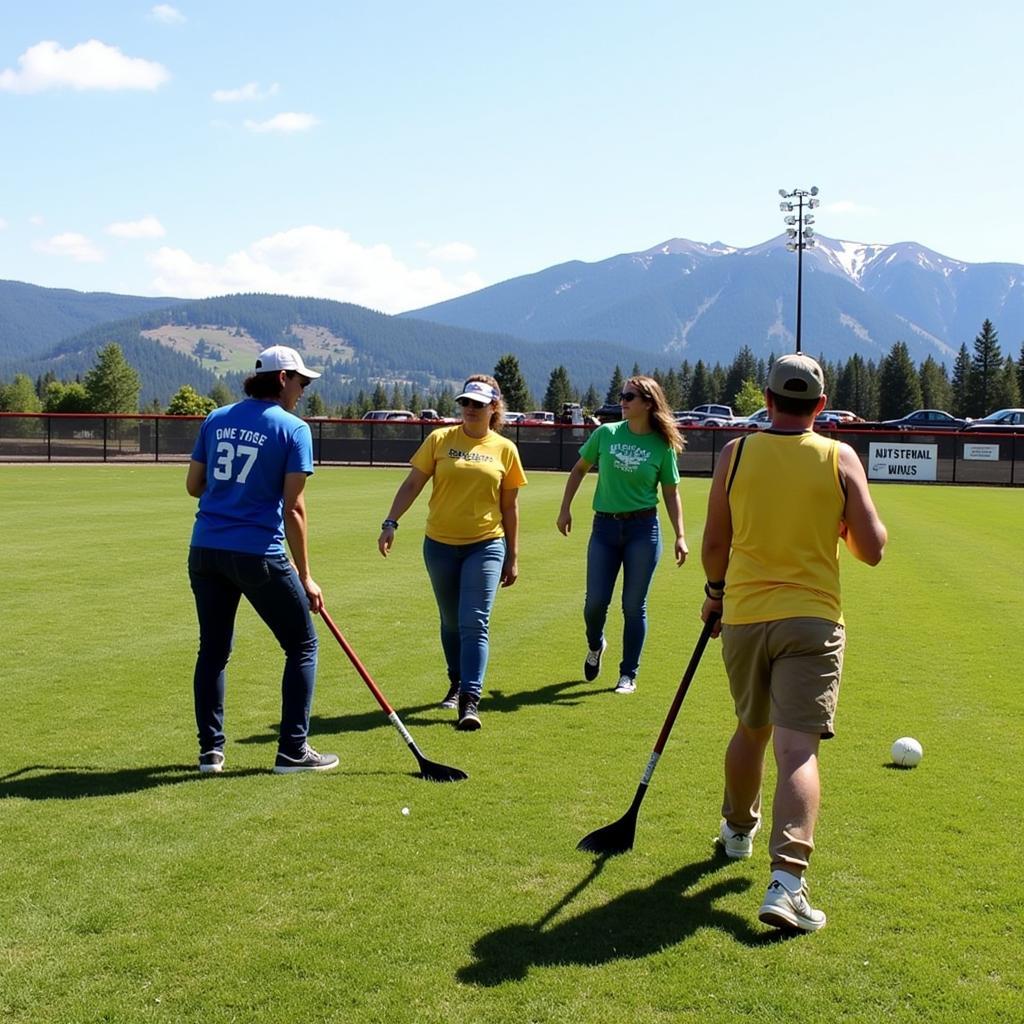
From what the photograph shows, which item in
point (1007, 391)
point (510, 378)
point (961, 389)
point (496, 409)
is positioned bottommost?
point (496, 409)

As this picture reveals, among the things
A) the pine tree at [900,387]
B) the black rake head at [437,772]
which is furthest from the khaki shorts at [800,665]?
the pine tree at [900,387]

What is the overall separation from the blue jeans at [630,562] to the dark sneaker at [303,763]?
257 cm

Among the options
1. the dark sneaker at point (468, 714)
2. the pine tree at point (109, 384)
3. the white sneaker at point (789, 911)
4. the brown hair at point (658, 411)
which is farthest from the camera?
the pine tree at point (109, 384)

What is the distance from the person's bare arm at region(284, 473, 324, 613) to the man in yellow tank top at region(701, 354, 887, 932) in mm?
2116

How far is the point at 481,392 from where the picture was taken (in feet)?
22.5

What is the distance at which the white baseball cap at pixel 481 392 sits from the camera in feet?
22.3

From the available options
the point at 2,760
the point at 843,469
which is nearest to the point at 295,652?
the point at 2,760

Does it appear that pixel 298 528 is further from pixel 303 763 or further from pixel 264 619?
pixel 303 763

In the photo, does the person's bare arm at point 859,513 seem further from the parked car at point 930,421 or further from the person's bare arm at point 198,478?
the parked car at point 930,421

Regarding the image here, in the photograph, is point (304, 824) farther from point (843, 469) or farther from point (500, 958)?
point (843, 469)

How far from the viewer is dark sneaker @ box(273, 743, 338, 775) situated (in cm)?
571

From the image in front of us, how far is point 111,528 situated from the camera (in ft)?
58.6

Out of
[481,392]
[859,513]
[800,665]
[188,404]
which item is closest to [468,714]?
[481,392]

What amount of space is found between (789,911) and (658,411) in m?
4.34
